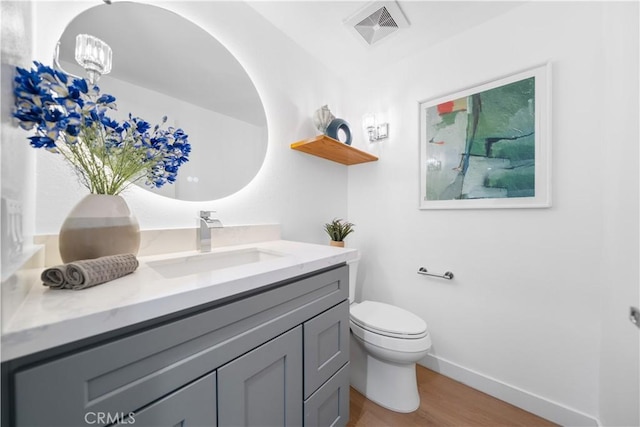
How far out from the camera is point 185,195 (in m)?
1.11

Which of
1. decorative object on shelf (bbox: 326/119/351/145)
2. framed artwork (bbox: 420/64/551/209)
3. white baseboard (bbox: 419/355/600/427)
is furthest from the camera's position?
decorative object on shelf (bbox: 326/119/351/145)

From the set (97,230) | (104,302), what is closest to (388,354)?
(104,302)

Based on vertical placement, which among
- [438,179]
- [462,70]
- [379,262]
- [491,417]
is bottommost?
[491,417]

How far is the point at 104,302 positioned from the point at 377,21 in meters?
1.92

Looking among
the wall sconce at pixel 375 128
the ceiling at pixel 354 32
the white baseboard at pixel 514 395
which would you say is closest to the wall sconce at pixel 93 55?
the ceiling at pixel 354 32

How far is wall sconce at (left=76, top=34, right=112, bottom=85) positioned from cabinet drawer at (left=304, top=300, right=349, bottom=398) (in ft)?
4.01

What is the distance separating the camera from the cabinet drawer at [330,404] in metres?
0.88

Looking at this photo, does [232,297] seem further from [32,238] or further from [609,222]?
[609,222]

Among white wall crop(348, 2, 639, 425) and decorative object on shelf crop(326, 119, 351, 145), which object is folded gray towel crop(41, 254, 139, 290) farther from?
white wall crop(348, 2, 639, 425)

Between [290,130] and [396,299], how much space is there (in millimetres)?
1518

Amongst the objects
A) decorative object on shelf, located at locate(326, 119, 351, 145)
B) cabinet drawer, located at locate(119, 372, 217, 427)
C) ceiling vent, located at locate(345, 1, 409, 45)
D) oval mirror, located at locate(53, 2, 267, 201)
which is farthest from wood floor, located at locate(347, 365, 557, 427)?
ceiling vent, located at locate(345, 1, 409, 45)

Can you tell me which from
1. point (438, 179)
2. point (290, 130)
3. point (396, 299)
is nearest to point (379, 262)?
point (396, 299)

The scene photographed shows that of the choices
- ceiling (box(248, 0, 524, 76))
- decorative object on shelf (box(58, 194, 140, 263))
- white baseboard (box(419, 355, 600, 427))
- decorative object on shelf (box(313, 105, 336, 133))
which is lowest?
white baseboard (box(419, 355, 600, 427))

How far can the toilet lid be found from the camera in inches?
49.3
